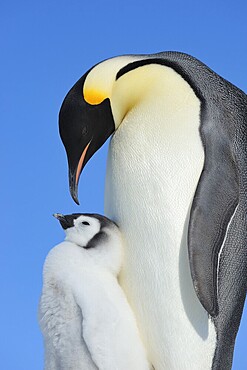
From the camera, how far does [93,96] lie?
300 cm

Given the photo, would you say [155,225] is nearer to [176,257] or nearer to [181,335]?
[176,257]

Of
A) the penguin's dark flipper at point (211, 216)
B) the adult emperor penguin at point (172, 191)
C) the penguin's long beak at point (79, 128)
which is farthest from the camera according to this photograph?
the penguin's long beak at point (79, 128)

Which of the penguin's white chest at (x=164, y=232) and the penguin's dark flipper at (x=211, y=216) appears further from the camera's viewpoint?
the penguin's white chest at (x=164, y=232)

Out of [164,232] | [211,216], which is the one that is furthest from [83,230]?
[211,216]

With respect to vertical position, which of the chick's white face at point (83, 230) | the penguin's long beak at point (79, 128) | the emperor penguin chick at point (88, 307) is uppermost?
the penguin's long beak at point (79, 128)

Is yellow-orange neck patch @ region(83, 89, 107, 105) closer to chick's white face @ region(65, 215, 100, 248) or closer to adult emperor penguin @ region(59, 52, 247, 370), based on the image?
adult emperor penguin @ region(59, 52, 247, 370)

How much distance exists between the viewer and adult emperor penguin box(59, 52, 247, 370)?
113 inches

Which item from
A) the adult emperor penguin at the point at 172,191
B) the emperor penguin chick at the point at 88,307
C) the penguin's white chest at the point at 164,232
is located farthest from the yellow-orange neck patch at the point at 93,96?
the emperor penguin chick at the point at 88,307

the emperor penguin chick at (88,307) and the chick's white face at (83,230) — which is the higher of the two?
the chick's white face at (83,230)

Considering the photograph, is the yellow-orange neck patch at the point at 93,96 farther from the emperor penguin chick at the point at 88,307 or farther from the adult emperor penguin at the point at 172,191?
the emperor penguin chick at the point at 88,307

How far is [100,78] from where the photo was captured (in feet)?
9.94

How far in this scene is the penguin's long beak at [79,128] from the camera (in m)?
2.97

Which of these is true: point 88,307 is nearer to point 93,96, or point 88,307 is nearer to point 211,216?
point 211,216

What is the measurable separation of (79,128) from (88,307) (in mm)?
679
